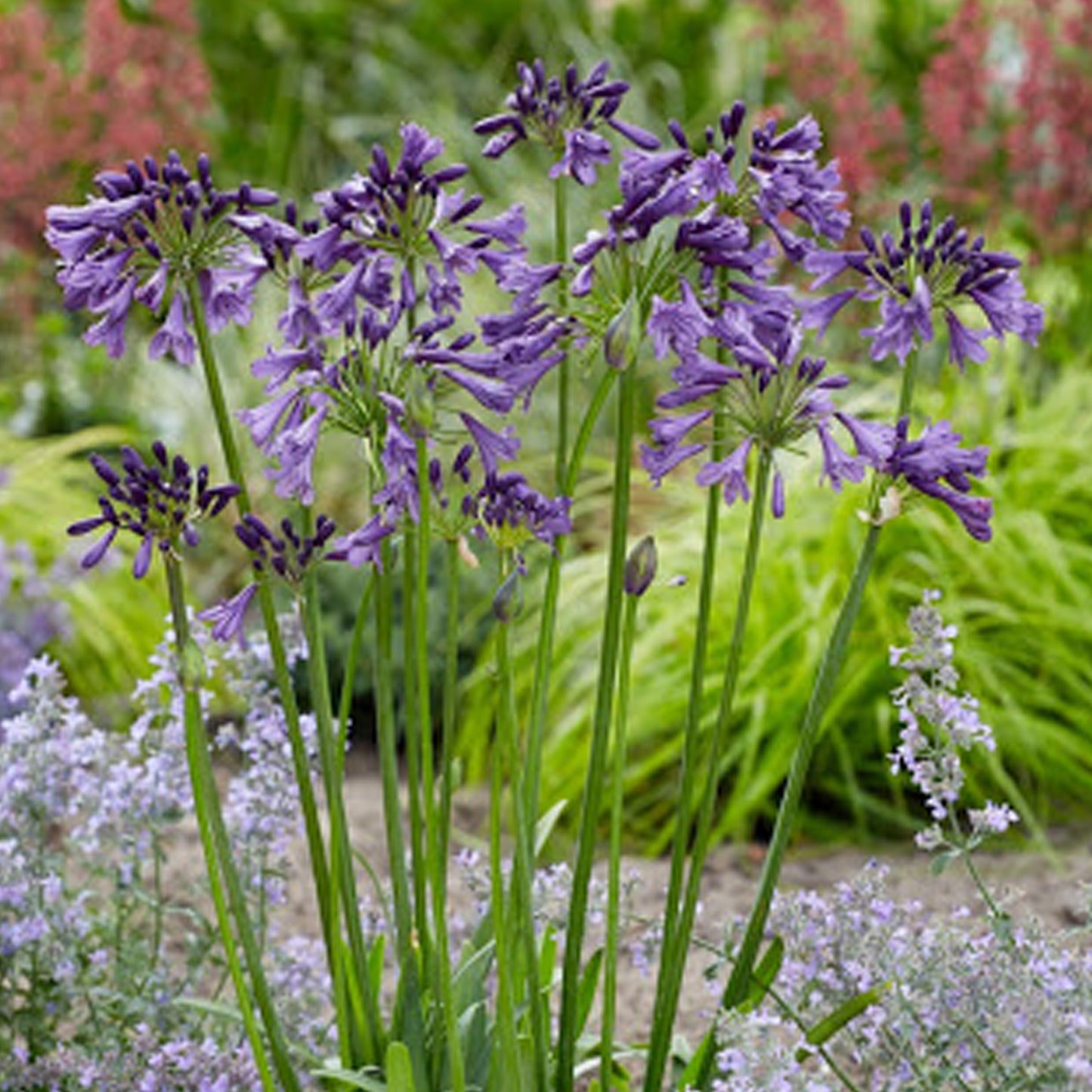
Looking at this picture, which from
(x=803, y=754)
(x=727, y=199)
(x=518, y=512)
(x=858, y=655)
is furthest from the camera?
(x=858, y=655)

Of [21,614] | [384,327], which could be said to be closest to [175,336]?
[384,327]

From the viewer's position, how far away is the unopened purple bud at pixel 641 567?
1.59 meters

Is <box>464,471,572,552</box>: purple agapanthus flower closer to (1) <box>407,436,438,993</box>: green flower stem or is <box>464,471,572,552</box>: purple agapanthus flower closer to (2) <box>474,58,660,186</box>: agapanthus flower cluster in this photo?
(1) <box>407,436,438,993</box>: green flower stem

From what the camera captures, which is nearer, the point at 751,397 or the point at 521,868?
the point at 751,397

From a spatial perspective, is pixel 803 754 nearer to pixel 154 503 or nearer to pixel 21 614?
pixel 154 503

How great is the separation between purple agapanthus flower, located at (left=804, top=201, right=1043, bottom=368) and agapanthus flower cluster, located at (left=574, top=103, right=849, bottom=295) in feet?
0.16

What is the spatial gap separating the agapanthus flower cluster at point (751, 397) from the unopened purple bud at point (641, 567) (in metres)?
0.07

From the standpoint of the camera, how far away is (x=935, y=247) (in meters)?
1.60

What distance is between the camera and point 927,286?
159cm

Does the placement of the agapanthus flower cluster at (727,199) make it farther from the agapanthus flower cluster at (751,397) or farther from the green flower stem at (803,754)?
the green flower stem at (803,754)

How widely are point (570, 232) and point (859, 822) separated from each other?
2.50m

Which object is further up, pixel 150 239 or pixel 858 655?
pixel 150 239

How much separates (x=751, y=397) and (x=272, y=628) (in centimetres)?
52

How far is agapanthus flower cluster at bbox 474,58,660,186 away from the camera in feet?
5.48
